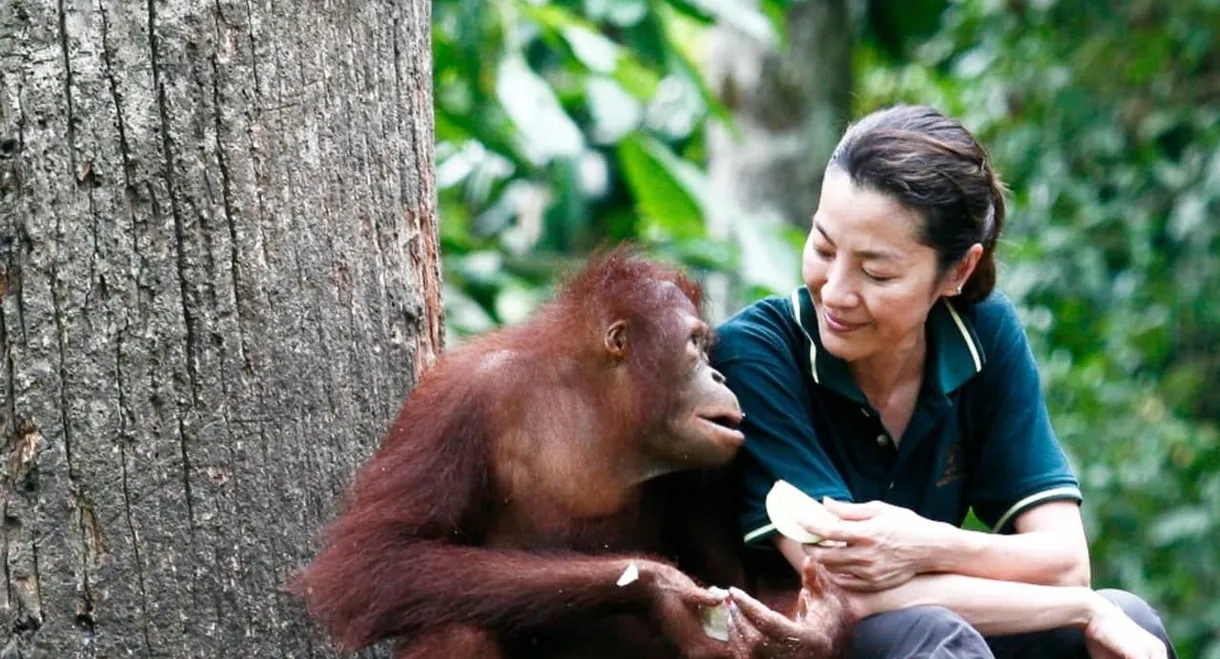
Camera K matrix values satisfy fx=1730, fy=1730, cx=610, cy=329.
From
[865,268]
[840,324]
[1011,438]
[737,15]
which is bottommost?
[1011,438]

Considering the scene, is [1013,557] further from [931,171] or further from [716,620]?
[931,171]

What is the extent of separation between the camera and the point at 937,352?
3.65 metres

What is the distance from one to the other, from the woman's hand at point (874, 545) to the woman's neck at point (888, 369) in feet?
1.23

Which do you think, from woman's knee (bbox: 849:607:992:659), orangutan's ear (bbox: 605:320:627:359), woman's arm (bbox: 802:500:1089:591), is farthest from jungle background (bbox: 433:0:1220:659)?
woman's knee (bbox: 849:607:992:659)

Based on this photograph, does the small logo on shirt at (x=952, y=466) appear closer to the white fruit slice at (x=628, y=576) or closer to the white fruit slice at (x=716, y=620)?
the white fruit slice at (x=716, y=620)

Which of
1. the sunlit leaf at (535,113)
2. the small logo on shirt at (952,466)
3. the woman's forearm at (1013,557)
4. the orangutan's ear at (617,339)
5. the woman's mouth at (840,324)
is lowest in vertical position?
the woman's forearm at (1013,557)

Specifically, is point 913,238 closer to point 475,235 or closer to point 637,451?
point 637,451

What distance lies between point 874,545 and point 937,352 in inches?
21.2

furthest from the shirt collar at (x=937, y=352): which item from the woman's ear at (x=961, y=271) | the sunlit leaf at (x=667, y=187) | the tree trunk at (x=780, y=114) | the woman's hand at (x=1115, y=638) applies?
the tree trunk at (x=780, y=114)

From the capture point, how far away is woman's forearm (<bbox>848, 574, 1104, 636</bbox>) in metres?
3.34

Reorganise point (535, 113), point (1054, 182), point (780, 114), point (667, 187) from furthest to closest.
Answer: point (1054, 182)
point (780, 114)
point (667, 187)
point (535, 113)

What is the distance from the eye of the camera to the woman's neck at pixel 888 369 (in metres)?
3.64

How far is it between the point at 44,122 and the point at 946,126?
174cm

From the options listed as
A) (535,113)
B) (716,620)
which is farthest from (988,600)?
(535,113)
